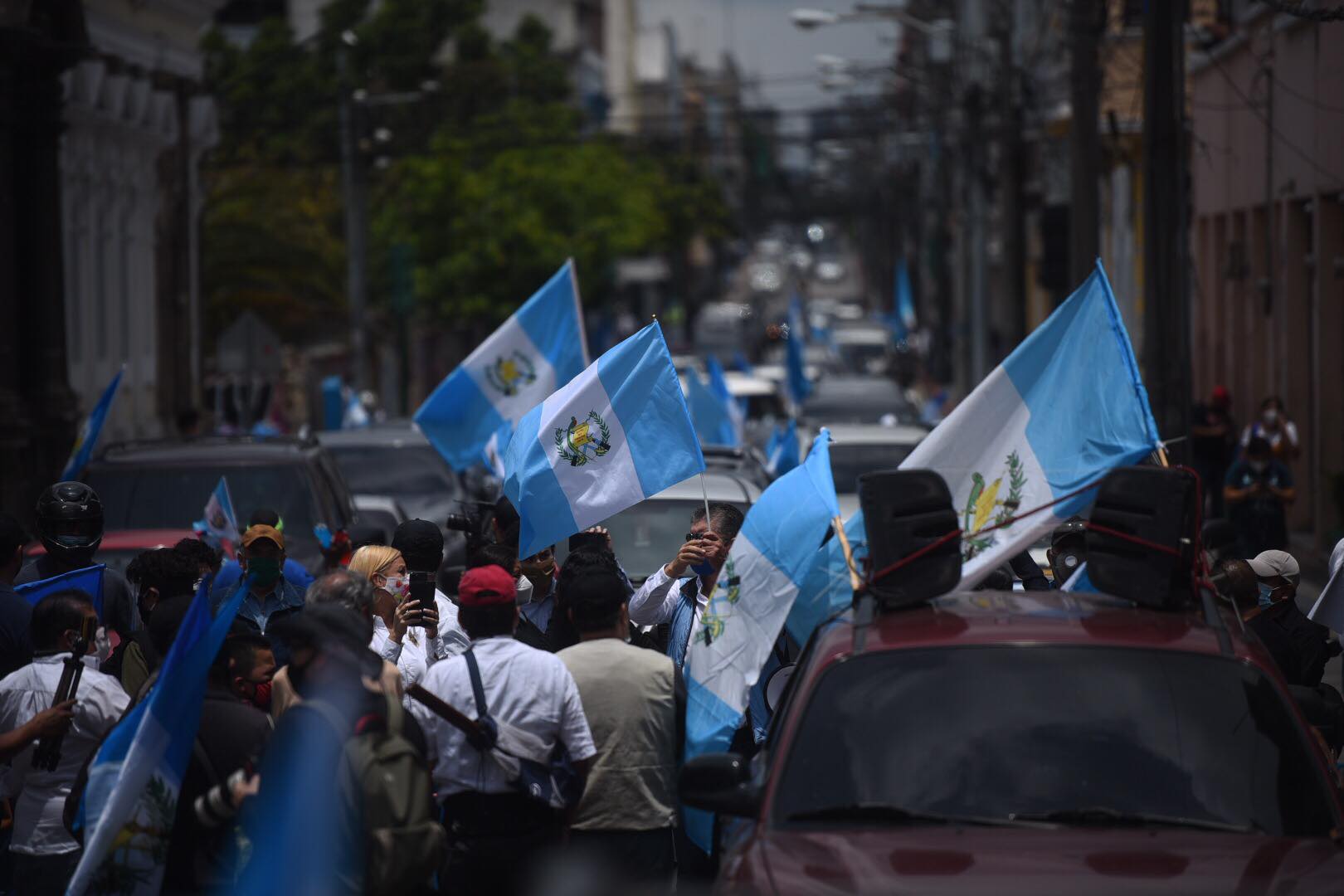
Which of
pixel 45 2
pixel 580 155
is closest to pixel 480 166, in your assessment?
pixel 580 155

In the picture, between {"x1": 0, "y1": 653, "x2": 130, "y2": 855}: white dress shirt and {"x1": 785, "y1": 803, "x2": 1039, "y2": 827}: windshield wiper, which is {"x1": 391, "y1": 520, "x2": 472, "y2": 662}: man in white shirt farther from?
{"x1": 785, "y1": 803, "x2": 1039, "y2": 827}: windshield wiper

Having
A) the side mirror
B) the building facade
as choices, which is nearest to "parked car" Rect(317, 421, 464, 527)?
the building facade

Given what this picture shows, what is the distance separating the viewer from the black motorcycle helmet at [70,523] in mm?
8750

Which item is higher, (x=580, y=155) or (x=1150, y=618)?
(x=580, y=155)

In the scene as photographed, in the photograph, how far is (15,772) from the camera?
6930mm

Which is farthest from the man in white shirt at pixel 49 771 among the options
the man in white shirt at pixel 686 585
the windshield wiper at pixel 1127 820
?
the windshield wiper at pixel 1127 820

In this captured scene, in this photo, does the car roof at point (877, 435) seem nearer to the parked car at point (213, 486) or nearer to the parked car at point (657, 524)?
the parked car at point (657, 524)

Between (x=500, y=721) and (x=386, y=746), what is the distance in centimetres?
93

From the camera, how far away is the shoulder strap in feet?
20.6

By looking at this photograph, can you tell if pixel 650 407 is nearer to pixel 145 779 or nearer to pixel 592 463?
pixel 592 463

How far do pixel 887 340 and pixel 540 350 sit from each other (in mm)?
45991

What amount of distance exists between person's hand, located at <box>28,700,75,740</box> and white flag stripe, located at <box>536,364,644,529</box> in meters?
2.73

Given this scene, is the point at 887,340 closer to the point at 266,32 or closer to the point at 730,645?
the point at 266,32

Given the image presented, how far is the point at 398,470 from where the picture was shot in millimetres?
18531
